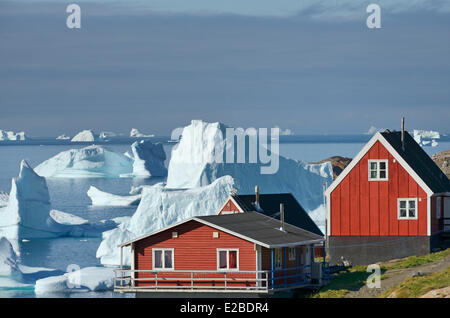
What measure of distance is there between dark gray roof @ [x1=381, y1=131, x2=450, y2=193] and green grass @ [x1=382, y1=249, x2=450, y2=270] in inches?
108

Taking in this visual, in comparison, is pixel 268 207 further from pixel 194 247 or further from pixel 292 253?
pixel 194 247

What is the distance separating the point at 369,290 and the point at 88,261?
43.7 meters

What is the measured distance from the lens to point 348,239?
42656 millimetres

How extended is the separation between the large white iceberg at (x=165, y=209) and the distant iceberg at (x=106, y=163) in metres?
65.3

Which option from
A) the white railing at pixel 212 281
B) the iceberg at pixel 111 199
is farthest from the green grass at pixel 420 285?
the iceberg at pixel 111 199

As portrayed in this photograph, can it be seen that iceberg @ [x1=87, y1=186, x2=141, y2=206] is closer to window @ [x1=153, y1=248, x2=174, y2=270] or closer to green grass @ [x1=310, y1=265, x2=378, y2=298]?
green grass @ [x1=310, y1=265, x2=378, y2=298]

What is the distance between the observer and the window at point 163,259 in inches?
1424

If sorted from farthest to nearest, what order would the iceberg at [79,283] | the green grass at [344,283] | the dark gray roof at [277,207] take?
the iceberg at [79,283] → the dark gray roof at [277,207] → the green grass at [344,283]

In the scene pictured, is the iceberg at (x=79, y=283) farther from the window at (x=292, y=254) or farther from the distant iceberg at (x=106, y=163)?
the distant iceberg at (x=106, y=163)

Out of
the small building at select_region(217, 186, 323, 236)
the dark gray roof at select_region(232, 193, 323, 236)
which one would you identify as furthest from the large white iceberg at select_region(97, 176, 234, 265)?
the small building at select_region(217, 186, 323, 236)

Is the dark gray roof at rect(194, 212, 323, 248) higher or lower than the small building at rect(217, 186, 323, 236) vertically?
lower

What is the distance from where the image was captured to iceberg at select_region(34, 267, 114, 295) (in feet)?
186
